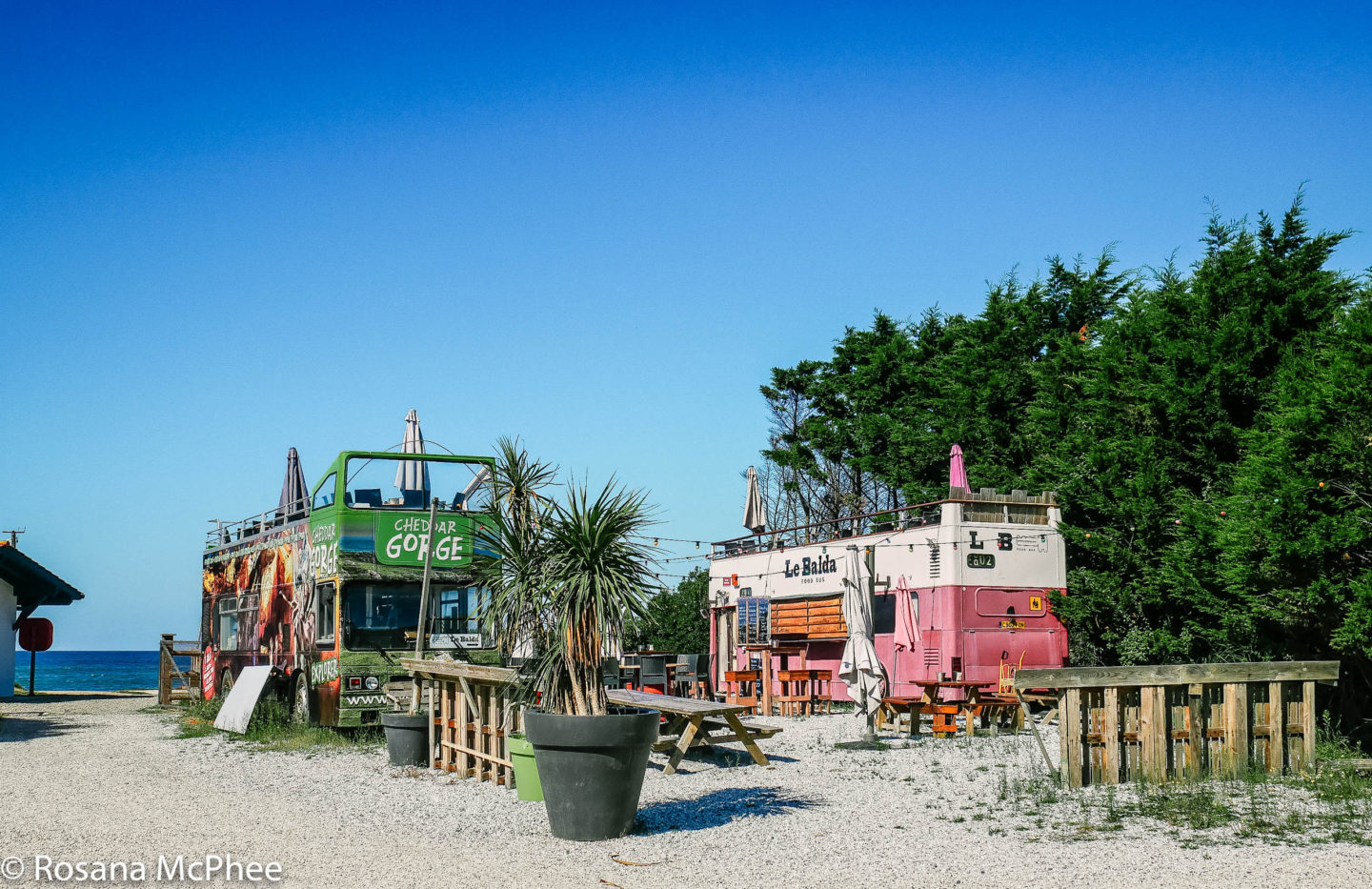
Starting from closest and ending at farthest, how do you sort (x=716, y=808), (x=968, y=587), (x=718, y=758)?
(x=716, y=808) → (x=718, y=758) → (x=968, y=587)

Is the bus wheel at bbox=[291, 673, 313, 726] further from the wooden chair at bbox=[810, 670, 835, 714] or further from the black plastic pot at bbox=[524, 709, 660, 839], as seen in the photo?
the black plastic pot at bbox=[524, 709, 660, 839]

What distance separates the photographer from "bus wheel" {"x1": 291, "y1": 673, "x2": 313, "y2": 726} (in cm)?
1673

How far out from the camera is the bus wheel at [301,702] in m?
16.7

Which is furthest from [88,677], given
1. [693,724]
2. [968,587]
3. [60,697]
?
[693,724]

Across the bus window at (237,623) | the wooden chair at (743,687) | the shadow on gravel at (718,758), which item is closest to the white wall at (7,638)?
the bus window at (237,623)

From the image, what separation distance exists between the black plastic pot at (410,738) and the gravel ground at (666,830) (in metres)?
0.27

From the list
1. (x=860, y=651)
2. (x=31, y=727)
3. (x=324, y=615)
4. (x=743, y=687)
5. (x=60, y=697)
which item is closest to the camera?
(x=860, y=651)

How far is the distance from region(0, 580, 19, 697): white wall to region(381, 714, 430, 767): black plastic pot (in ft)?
60.4

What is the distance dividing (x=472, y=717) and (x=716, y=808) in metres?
3.43

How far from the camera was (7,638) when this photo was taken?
89.3 feet

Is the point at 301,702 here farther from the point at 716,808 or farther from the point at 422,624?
the point at 716,808

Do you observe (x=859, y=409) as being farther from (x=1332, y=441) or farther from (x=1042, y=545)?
(x=1332, y=441)

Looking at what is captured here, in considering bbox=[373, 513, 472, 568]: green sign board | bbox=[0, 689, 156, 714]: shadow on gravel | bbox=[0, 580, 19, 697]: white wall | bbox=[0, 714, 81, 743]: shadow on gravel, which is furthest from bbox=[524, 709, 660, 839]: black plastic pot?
bbox=[0, 580, 19, 697]: white wall

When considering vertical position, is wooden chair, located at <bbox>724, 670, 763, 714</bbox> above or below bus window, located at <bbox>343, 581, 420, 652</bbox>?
below
